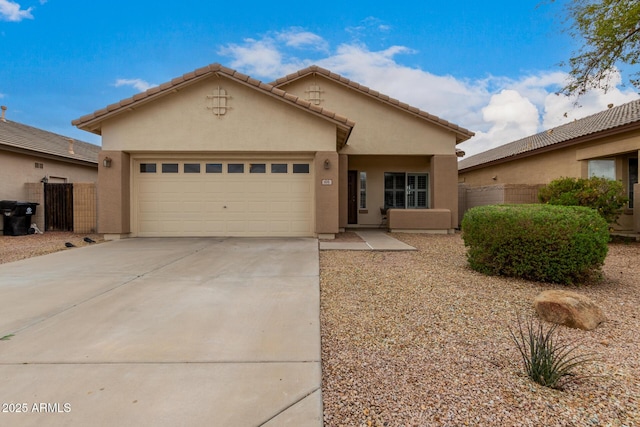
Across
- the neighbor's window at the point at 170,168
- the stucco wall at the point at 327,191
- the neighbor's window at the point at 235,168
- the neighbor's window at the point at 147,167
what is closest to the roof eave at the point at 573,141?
the stucco wall at the point at 327,191

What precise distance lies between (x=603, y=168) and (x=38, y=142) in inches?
966

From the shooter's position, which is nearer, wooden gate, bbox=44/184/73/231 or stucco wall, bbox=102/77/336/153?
Answer: stucco wall, bbox=102/77/336/153

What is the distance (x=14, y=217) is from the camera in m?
12.1

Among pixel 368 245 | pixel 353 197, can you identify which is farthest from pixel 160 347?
pixel 353 197

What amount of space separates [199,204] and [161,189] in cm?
132

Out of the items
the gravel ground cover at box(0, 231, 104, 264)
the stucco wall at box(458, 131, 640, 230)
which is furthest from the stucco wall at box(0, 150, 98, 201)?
the stucco wall at box(458, 131, 640, 230)

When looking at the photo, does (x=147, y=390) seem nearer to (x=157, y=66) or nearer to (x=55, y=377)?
(x=55, y=377)

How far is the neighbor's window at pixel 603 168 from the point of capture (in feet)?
41.3

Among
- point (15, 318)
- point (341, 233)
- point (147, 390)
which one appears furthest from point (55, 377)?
point (341, 233)

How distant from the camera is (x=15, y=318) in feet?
12.8

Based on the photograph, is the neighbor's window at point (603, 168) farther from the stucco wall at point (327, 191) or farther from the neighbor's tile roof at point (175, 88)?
the neighbor's tile roof at point (175, 88)

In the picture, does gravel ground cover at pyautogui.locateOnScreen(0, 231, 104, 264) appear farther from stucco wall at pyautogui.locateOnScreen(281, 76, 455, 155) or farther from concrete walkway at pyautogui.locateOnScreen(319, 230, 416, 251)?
stucco wall at pyautogui.locateOnScreen(281, 76, 455, 155)

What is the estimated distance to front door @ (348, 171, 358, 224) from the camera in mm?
15094

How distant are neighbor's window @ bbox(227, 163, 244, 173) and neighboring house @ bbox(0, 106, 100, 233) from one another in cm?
564
